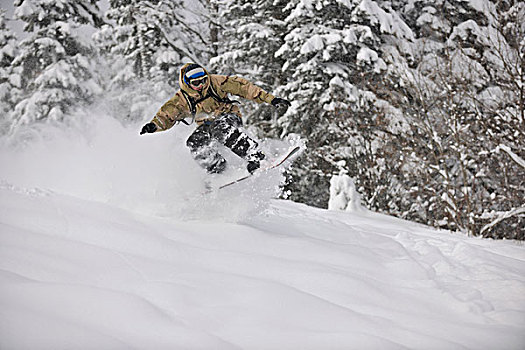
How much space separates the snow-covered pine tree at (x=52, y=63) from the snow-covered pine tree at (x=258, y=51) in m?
4.56

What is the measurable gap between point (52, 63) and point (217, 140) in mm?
10814

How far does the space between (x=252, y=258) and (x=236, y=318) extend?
0.79m

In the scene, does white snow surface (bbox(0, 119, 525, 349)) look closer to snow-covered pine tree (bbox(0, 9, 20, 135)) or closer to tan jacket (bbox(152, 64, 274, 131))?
tan jacket (bbox(152, 64, 274, 131))

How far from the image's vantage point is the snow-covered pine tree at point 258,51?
435 inches

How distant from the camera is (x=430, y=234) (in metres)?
4.05

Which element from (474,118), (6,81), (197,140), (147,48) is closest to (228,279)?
(197,140)

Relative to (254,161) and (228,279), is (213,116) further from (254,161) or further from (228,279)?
(228,279)

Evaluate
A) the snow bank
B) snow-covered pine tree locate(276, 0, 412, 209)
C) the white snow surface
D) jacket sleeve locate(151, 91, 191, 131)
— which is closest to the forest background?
snow-covered pine tree locate(276, 0, 412, 209)

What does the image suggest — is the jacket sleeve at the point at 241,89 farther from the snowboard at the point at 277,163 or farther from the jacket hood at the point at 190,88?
the snowboard at the point at 277,163

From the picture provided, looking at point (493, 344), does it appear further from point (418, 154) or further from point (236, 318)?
point (418, 154)

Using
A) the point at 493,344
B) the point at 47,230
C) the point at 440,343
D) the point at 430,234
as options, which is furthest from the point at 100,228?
the point at 430,234

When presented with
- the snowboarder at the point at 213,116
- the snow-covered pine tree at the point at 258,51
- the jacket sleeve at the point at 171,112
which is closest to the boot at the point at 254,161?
the snowboarder at the point at 213,116

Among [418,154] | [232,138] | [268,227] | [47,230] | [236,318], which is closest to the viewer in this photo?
[236,318]

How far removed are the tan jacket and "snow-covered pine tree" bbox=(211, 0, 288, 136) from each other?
273 inches
